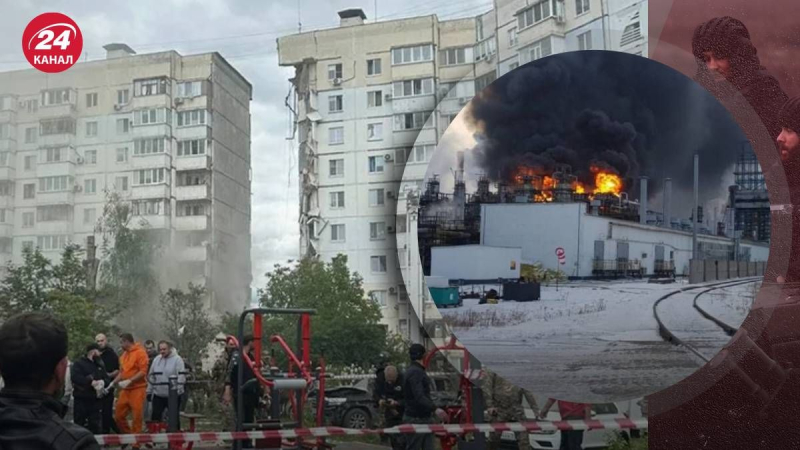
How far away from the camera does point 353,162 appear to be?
3572 mm

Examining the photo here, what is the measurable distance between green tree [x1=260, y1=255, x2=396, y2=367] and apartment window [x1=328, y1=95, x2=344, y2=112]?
62 centimetres

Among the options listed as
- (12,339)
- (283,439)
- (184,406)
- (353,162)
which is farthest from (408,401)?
(12,339)

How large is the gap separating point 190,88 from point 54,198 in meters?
0.92

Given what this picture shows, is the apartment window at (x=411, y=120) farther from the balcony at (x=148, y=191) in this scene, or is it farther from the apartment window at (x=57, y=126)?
the apartment window at (x=57, y=126)

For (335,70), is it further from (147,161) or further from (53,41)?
(53,41)

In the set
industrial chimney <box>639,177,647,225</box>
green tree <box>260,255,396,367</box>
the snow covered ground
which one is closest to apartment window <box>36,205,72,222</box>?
green tree <box>260,255,396,367</box>

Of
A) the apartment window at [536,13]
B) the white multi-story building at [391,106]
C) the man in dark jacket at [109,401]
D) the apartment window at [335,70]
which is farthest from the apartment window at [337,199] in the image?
the man in dark jacket at [109,401]

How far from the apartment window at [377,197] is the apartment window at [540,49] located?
2.52 ft

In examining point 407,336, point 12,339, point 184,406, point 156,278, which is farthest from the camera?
point 184,406

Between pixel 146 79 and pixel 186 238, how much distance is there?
2.38 feet

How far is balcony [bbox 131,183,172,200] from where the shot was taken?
3.98 m

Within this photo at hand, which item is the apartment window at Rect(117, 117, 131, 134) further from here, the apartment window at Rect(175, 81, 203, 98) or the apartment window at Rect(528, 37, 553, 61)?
the apartment window at Rect(528, 37, 553, 61)

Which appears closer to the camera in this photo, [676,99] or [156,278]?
[676,99]

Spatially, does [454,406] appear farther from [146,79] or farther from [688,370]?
[146,79]
